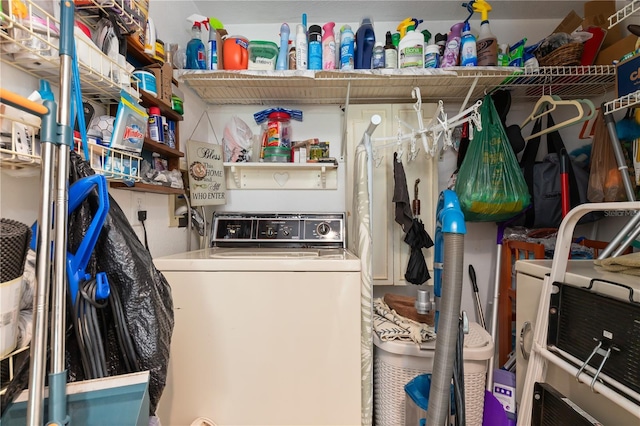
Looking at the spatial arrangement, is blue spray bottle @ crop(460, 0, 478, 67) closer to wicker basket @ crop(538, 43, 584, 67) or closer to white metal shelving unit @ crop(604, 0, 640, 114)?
wicker basket @ crop(538, 43, 584, 67)

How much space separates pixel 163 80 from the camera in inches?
47.3

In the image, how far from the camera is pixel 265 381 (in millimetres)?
1089

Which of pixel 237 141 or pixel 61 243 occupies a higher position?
pixel 237 141

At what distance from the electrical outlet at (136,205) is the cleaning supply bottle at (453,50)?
1692 mm

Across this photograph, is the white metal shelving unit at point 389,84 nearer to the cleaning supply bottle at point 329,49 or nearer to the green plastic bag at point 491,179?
the cleaning supply bottle at point 329,49

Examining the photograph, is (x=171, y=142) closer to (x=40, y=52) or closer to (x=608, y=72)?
(x=40, y=52)

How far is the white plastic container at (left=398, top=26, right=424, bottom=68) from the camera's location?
1491mm

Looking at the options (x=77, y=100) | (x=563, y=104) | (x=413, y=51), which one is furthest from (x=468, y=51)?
(x=77, y=100)

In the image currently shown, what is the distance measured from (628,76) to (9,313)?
7.00 ft

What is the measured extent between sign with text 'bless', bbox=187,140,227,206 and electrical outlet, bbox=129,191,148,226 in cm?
30

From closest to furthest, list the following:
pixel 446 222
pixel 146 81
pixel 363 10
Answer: pixel 446 222, pixel 146 81, pixel 363 10

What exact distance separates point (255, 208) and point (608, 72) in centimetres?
219

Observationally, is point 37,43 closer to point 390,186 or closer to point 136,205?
point 136,205

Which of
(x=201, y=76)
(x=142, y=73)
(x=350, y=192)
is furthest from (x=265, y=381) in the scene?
(x=201, y=76)
